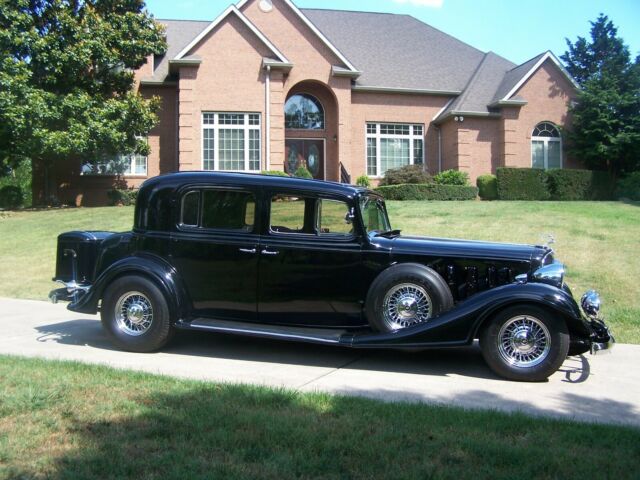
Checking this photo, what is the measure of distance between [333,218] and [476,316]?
179 cm

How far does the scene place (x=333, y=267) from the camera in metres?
5.98

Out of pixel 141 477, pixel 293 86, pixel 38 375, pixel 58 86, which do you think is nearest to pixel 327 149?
pixel 293 86

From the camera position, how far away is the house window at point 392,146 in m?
25.2

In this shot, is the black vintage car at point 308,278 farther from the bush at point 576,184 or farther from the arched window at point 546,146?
the arched window at point 546,146

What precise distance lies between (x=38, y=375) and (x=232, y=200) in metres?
2.58

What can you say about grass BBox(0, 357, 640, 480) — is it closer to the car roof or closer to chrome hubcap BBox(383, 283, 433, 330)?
chrome hubcap BBox(383, 283, 433, 330)

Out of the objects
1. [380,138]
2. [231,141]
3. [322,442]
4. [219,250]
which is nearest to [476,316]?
[322,442]

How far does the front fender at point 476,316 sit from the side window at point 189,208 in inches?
97.3

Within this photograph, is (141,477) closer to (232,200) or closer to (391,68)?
(232,200)

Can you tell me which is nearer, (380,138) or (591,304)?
(591,304)

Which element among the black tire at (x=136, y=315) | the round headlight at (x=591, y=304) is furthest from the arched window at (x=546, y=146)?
the black tire at (x=136, y=315)

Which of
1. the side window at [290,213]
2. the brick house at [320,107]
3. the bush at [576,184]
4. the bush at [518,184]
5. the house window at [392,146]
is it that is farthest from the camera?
the house window at [392,146]

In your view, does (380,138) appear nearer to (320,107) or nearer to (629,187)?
(320,107)

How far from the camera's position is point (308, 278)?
19.7 feet
